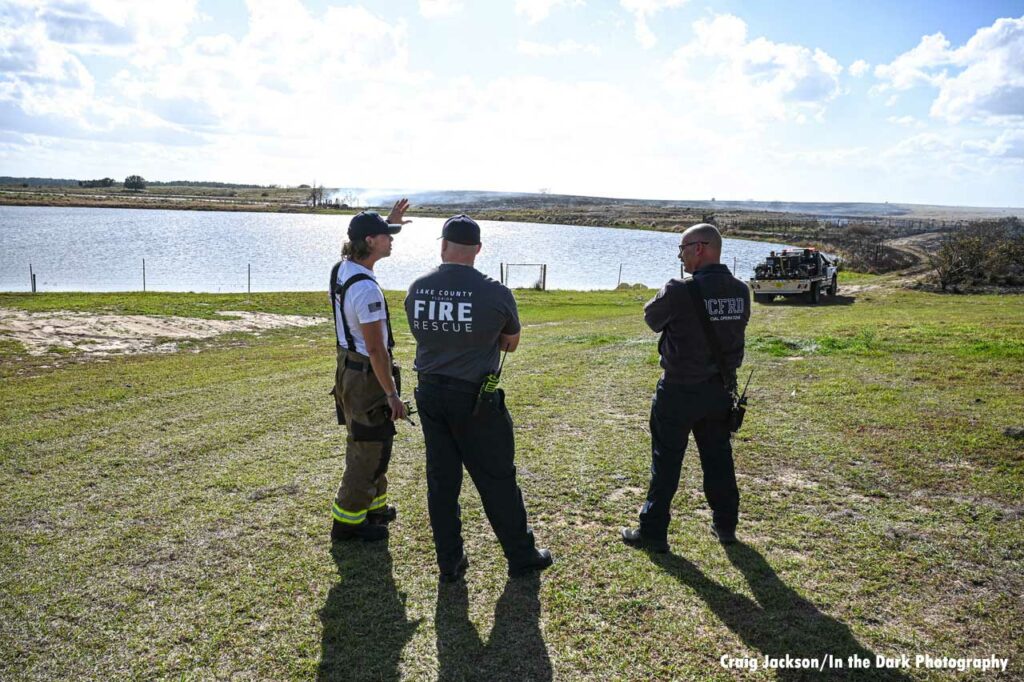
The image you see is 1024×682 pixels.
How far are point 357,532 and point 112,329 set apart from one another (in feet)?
53.1

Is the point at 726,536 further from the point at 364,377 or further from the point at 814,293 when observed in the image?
the point at 814,293

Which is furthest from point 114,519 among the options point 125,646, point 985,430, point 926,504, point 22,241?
point 22,241

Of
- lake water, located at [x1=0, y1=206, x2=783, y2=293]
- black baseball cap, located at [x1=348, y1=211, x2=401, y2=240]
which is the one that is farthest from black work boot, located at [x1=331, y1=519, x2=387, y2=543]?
lake water, located at [x1=0, y1=206, x2=783, y2=293]

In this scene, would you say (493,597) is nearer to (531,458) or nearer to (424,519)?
(424,519)

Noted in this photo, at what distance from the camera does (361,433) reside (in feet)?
14.7

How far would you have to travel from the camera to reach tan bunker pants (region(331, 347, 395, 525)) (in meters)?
4.41

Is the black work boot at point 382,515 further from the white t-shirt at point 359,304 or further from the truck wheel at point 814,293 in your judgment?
the truck wheel at point 814,293

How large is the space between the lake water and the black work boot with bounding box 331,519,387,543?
65.7 ft

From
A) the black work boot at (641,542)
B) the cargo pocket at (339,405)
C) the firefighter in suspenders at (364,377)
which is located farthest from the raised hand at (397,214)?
the black work boot at (641,542)

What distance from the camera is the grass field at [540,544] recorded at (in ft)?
11.2

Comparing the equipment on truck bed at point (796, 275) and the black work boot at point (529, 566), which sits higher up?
the equipment on truck bed at point (796, 275)

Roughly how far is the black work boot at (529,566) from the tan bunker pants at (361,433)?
115 cm

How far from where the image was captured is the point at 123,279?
124 ft

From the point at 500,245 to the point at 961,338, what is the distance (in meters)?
63.1
